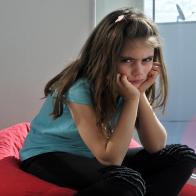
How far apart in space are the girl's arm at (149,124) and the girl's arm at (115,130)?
11cm

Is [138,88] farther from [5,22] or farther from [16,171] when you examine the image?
[5,22]

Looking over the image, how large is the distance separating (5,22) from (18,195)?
1.18 metres

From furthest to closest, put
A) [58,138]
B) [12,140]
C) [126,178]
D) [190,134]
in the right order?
[190,134] → [12,140] → [58,138] → [126,178]

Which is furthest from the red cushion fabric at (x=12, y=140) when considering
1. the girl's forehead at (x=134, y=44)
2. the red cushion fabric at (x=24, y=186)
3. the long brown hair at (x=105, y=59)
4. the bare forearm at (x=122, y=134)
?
the girl's forehead at (x=134, y=44)

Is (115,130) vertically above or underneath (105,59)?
underneath

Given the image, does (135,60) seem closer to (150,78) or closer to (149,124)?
(150,78)

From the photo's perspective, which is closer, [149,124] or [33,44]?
[149,124]

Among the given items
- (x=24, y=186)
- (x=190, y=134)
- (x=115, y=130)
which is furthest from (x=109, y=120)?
(x=190, y=134)

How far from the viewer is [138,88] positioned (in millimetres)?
1265

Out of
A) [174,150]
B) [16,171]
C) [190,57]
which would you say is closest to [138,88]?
[174,150]

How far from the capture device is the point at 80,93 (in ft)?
3.82

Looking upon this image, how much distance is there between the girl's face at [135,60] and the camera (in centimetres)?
117

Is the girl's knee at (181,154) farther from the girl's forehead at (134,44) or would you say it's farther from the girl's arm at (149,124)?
the girl's forehead at (134,44)

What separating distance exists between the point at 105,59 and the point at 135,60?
0.09m
